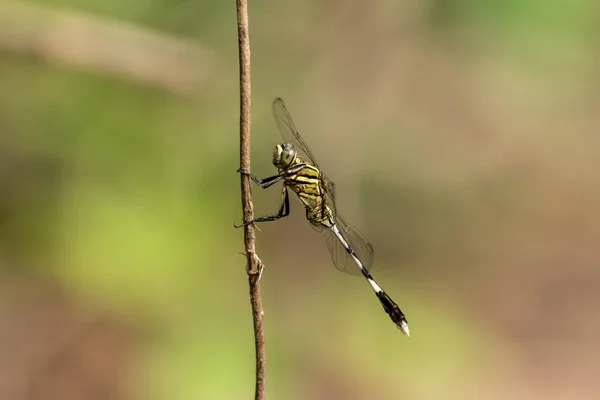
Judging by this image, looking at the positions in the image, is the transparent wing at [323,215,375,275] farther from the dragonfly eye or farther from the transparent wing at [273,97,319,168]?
the dragonfly eye

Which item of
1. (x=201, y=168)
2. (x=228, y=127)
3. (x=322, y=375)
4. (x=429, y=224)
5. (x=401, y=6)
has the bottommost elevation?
(x=322, y=375)

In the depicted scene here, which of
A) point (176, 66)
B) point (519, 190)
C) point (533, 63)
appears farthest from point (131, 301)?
point (533, 63)

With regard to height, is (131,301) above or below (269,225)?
below

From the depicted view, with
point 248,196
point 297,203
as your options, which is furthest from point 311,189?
point 297,203

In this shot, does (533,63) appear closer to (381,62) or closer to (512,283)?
(381,62)

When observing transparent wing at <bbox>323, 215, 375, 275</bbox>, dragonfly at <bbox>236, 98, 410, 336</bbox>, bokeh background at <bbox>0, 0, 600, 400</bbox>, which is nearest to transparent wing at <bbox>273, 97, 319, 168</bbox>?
dragonfly at <bbox>236, 98, 410, 336</bbox>

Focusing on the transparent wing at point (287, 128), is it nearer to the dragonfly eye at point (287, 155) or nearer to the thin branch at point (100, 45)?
the dragonfly eye at point (287, 155)

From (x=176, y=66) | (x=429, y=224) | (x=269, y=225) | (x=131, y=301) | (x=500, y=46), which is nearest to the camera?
(x=131, y=301)

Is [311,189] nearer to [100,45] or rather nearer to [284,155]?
[284,155]
